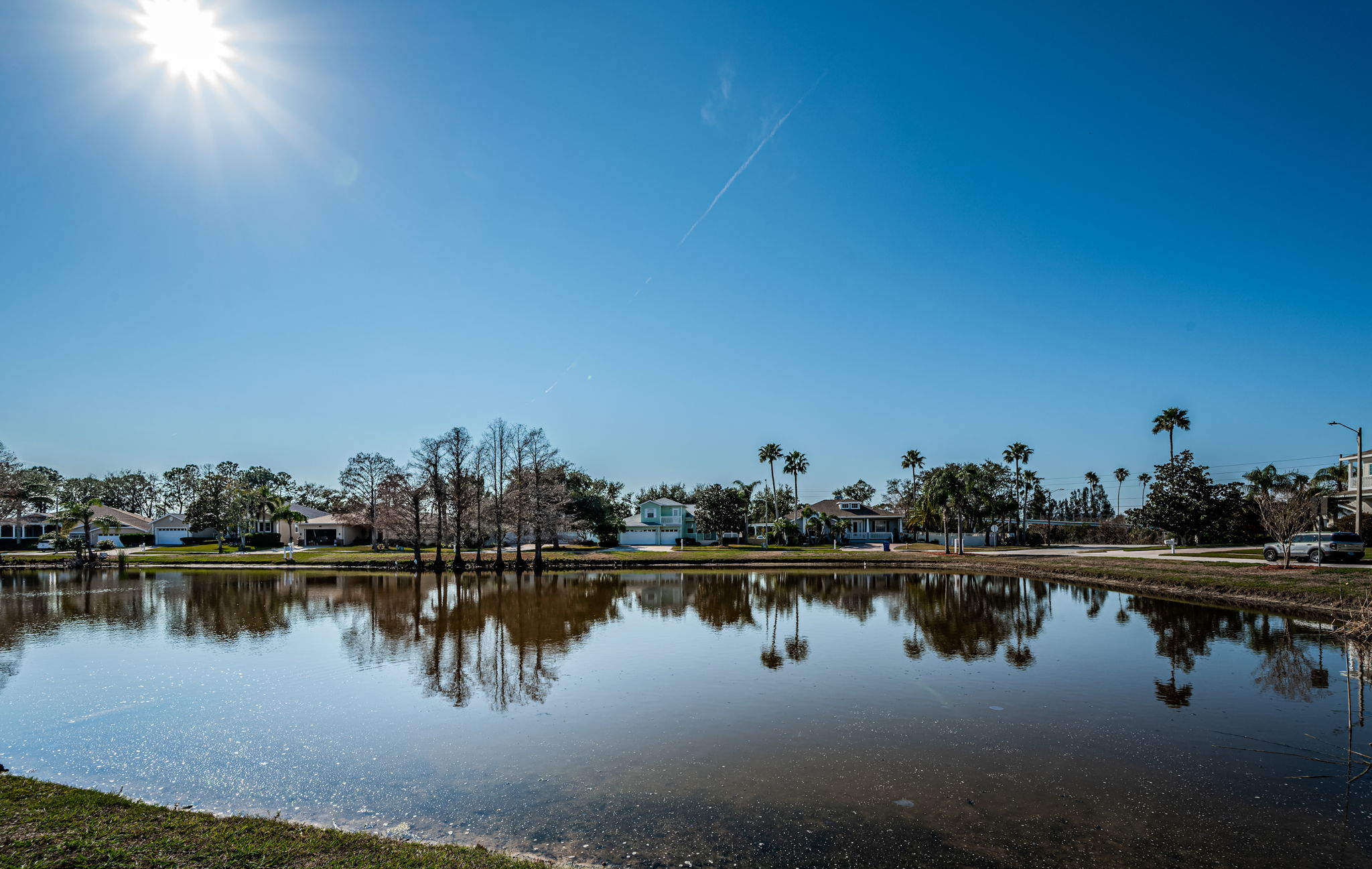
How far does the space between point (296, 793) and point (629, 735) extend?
5.27 metres

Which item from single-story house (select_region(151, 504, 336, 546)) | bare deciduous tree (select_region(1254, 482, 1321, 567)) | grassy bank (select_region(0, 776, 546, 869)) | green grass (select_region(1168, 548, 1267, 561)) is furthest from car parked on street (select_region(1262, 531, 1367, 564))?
single-story house (select_region(151, 504, 336, 546))

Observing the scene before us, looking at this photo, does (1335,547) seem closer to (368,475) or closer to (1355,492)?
(1355,492)

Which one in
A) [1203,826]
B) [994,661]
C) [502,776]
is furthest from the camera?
[994,661]

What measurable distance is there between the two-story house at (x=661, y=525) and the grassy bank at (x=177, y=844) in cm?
7491

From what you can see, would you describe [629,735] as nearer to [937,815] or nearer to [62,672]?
[937,815]

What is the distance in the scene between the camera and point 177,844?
721cm

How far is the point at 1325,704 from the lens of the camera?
47.1ft

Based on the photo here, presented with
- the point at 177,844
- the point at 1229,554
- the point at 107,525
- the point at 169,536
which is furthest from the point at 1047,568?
the point at 169,536

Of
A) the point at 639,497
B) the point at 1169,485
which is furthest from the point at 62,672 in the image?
the point at 639,497

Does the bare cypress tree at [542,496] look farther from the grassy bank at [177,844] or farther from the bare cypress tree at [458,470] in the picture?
the grassy bank at [177,844]

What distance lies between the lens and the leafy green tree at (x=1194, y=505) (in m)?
58.0

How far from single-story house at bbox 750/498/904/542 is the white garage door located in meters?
71.9

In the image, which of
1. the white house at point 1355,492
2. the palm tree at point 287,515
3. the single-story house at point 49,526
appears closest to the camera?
the white house at point 1355,492

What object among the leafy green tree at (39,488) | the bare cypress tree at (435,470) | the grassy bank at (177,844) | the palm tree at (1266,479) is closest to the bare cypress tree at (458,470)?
the bare cypress tree at (435,470)
